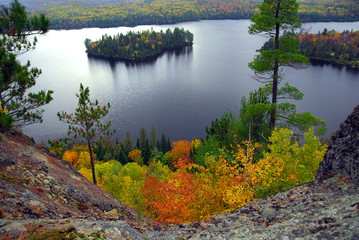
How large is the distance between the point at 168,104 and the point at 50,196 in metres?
66.4

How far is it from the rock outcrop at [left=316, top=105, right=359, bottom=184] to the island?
446ft

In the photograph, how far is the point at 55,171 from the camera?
40.5 ft

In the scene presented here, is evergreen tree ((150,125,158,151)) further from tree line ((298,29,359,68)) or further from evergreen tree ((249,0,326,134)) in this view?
tree line ((298,29,359,68))

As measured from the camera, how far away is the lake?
66562 mm

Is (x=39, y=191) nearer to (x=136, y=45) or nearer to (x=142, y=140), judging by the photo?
(x=142, y=140)

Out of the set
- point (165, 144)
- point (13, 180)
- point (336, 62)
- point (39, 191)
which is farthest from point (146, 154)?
point (336, 62)

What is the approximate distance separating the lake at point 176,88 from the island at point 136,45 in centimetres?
1289

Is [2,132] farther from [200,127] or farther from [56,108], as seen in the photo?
[56,108]

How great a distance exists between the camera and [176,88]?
282ft

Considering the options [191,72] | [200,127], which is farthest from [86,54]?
[200,127]

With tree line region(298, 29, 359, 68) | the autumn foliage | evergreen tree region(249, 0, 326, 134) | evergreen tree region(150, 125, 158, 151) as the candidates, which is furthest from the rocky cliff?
tree line region(298, 29, 359, 68)

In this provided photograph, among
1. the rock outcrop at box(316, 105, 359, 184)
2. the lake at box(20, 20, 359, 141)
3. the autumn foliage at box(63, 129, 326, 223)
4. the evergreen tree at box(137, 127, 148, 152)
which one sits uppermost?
the rock outcrop at box(316, 105, 359, 184)

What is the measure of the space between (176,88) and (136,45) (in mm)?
72287

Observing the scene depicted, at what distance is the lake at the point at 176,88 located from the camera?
2621 inches
